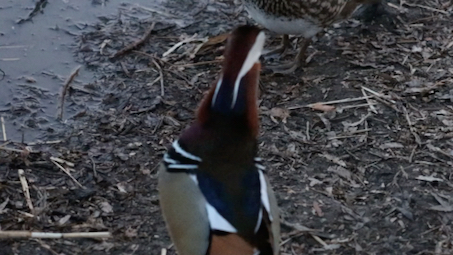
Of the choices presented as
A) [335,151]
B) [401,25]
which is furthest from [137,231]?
[401,25]

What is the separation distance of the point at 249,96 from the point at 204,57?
2.16 metres

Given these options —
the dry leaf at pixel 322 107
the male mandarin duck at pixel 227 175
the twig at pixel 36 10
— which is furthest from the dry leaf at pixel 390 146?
the twig at pixel 36 10

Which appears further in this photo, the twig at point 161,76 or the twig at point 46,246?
the twig at point 161,76

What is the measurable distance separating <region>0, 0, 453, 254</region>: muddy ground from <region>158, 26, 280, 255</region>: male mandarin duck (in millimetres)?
696

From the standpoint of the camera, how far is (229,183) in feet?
7.77

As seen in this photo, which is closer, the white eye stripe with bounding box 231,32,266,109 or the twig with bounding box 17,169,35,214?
the white eye stripe with bounding box 231,32,266,109

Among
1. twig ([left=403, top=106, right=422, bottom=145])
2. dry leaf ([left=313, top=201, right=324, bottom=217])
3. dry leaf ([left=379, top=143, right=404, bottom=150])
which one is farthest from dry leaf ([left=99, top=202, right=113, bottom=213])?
twig ([left=403, top=106, right=422, bottom=145])

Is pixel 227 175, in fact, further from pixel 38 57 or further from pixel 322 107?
pixel 38 57

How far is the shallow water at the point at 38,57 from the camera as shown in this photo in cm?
394

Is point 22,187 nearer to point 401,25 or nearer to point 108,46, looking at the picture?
point 108,46

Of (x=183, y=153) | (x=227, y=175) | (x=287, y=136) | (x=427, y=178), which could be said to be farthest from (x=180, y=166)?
(x=427, y=178)

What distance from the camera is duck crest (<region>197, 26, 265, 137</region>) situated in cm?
236

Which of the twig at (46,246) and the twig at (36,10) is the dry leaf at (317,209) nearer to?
the twig at (46,246)

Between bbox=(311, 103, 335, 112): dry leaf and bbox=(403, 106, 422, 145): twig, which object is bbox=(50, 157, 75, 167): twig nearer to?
bbox=(311, 103, 335, 112): dry leaf
